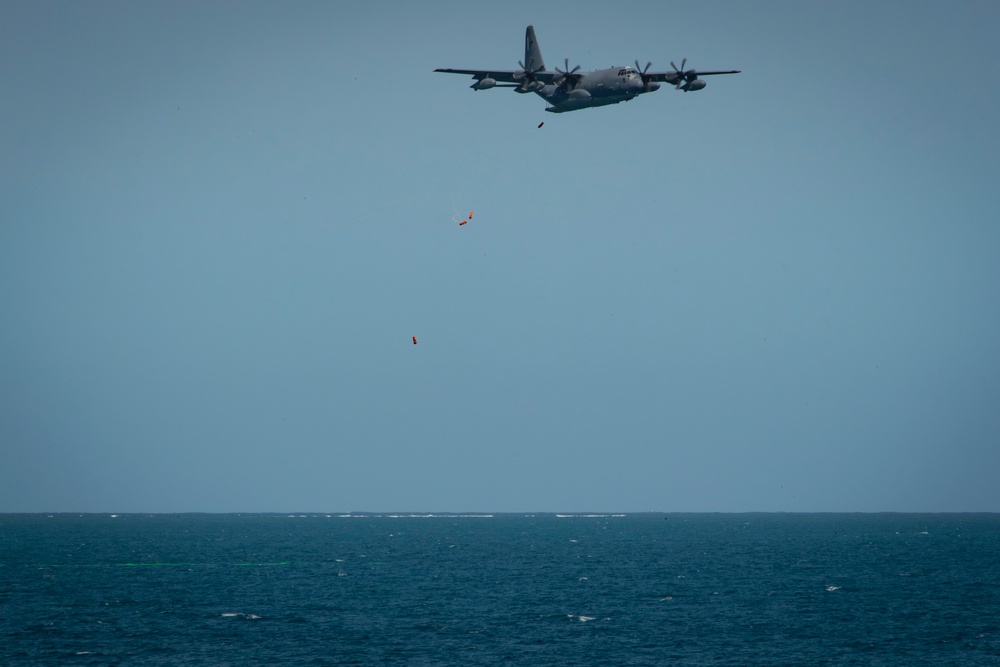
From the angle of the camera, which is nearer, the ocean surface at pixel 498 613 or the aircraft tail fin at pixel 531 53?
the ocean surface at pixel 498 613

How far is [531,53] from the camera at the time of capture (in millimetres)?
85688

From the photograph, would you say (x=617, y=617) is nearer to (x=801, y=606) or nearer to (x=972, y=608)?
(x=801, y=606)

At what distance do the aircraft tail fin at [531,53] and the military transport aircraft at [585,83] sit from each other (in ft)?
16.4

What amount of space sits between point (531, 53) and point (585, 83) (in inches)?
415

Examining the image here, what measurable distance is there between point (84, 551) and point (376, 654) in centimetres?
14301

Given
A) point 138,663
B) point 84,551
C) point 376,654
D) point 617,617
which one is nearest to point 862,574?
point 617,617

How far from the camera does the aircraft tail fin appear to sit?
84.9 metres

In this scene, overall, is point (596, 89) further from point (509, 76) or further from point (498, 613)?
point (498, 613)

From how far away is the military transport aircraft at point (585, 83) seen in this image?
76.4m

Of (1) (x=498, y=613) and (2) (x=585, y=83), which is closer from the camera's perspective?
(2) (x=585, y=83)

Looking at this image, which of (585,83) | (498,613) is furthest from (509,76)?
(498,613)

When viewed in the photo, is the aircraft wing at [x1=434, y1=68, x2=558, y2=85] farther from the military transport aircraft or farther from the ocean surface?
the ocean surface

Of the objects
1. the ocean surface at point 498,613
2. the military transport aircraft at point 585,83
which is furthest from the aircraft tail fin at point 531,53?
the ocean surface at point 498,613

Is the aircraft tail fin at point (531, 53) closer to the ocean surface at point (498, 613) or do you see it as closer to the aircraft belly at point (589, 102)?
the aircraft belly at point (589, 102)
